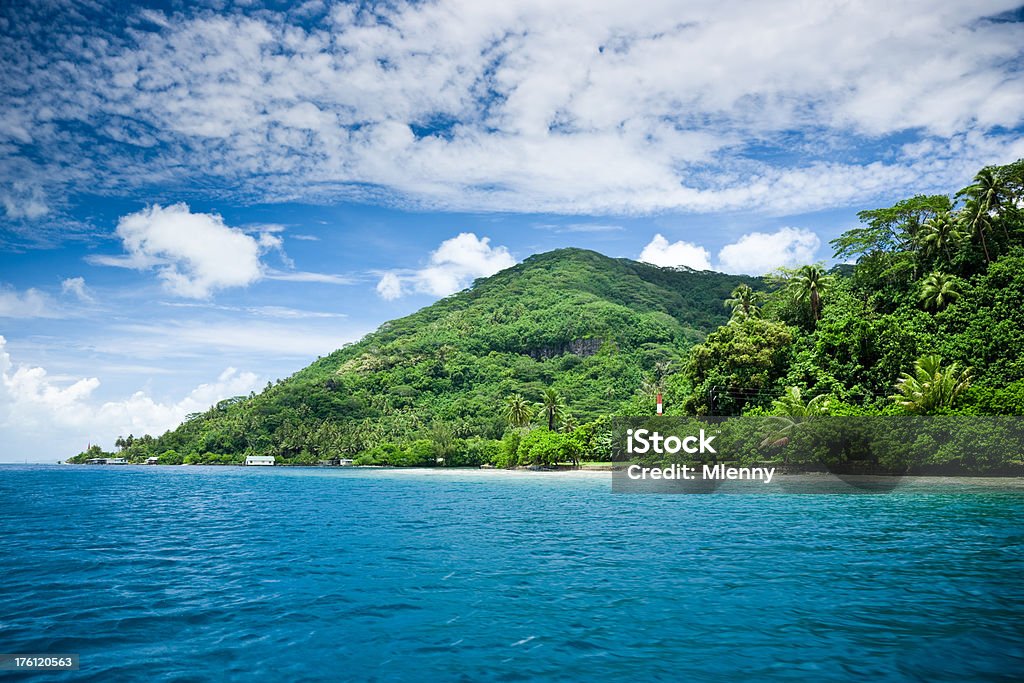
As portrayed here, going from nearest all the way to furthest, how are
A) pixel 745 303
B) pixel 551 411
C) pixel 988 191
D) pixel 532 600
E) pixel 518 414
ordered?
pixel 532 600 → pixel 988 191 → pixel 745 303 → pixel 551 411 → pixel 518 414

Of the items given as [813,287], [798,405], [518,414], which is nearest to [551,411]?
[518,414]

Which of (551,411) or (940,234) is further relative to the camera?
(551,411)

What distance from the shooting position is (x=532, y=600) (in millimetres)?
15211

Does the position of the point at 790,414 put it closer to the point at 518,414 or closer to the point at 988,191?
the point at 988,191

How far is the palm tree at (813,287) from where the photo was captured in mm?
83188

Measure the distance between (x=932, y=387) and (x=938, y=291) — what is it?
16333 mm

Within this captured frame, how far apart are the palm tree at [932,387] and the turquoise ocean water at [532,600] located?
2881 centimetres

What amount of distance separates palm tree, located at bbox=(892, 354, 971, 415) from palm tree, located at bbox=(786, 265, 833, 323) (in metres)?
23.1

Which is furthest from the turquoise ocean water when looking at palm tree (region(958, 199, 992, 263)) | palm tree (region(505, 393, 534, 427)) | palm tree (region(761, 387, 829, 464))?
palm tree (region(505, 393, 534, 427))

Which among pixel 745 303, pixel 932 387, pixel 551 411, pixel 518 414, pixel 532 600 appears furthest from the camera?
pixel 518 414

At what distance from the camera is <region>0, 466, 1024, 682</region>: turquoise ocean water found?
35.2ft

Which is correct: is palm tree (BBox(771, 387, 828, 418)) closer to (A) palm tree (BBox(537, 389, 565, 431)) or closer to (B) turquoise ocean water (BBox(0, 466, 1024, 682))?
(B) turquoise ocean water (BBox(0, 466, 1024, 682))

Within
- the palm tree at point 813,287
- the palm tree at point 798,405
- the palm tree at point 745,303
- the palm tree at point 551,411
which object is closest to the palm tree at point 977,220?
the palm tree at point 813,287

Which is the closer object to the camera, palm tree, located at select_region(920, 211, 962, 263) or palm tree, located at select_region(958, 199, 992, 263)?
palm tree, located at select_region(958, 199, 992, 263)
